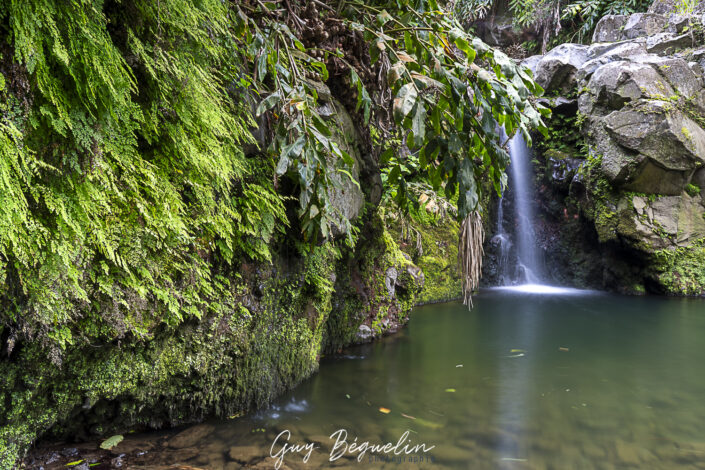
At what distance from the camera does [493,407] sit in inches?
131

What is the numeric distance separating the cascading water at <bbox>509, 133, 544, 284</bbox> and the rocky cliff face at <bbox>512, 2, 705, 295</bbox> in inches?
20.1

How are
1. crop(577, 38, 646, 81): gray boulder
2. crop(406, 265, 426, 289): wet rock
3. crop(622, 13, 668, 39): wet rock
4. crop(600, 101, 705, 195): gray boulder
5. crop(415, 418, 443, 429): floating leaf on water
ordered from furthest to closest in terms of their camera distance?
1. crop(622, 13, 668, 39): wet rock
2. crop(577, 38, 646, 81): gray boulder
3. crop(600, 101, 705, 195): gray boulder
4. crop(406, 265, 426, 289): wet rock
5. crop(415, 418, 443, 429): floating leaf on water

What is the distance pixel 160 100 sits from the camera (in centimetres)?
203

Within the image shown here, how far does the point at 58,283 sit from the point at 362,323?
13.2 ft

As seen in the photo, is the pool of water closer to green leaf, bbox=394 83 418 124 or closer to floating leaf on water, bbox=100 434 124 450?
floating leaf on water, bbox=100 434 124 450

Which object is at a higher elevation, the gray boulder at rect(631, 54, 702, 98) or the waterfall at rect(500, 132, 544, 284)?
the gray boulder at rect(631, 54, 702, 98)

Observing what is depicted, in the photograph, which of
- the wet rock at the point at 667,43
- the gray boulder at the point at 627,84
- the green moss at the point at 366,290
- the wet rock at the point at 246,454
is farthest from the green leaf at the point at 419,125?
the wet rock at the point at 667,43

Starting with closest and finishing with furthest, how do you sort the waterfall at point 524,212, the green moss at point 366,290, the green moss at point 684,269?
the green moss at point 366,290 → the green moss at point 684,269 → the waterfall at point 524,212

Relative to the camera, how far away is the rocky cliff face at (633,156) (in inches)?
339

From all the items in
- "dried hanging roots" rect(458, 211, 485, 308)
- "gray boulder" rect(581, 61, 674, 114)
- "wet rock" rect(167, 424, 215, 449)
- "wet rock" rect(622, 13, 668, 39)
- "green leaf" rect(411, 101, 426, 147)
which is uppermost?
"wet rock" rect(622, 13, 668, 39)

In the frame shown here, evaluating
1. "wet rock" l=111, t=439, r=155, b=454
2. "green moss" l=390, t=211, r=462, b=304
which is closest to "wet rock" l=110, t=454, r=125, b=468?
"wet rock" l=111, t=439, r=155, b=454

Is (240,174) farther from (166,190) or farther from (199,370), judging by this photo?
(199,370)

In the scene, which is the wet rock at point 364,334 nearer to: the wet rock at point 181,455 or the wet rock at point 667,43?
the wet rock at point 181,455

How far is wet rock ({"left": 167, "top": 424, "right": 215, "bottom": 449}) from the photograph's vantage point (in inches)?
97.5
